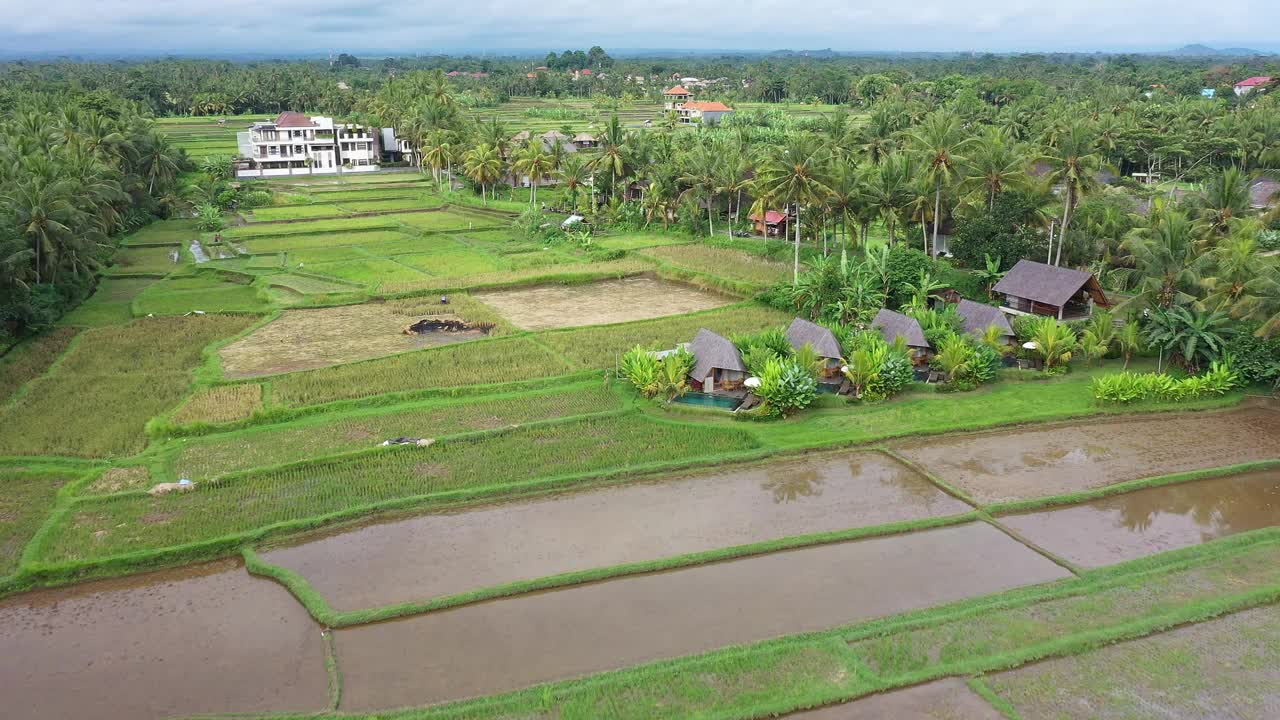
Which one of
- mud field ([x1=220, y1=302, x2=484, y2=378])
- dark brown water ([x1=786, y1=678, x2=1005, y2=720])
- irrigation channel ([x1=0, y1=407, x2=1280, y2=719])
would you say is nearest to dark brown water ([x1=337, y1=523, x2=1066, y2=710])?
irrigation channel ([x1=0, y1=407, x2=1280, y2=719])

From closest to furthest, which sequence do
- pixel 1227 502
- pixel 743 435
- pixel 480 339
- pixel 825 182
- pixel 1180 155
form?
pixel 1227 502, pixel 743 435, pixel 480 339, pixel 825 182, pixel 1180 155

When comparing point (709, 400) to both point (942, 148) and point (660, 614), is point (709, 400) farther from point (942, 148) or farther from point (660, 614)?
point (942, 148)

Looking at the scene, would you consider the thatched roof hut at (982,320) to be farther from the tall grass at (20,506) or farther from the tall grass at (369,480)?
the tall grass at (20,506)

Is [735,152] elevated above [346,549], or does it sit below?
above

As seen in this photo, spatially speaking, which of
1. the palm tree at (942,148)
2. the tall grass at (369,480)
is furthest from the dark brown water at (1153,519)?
the palm tree at (942,148)

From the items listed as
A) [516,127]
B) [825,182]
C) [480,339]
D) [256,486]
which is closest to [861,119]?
[516,127]

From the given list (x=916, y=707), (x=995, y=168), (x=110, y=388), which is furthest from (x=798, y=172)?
(x=110, y=388)

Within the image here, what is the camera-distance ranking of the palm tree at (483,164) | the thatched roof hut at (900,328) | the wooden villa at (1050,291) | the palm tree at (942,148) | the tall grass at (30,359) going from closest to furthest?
the tall grass at (30,359)
the thatched roof hut at (900,328)
the wooden villa at (1050,291)
the palm tree at (942,148)
the palm tree at (483,164)

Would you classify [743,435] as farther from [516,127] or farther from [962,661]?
[516,127]
